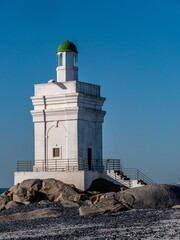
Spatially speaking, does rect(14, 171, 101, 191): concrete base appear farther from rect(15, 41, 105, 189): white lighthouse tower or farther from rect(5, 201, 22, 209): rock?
rect(5, 201, 22, 209): rock

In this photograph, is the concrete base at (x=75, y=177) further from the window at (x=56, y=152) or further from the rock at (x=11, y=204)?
the rock at (x=11, y=204)

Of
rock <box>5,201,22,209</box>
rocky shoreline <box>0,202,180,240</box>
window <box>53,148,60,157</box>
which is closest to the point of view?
rocky shoreline <box>0,202,180,240</box>

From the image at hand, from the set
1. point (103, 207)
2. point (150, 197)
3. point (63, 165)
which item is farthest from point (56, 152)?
point (103, 207)

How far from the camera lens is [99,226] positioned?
73.0ft

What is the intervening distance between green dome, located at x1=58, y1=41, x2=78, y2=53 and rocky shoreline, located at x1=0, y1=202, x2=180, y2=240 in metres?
16.3

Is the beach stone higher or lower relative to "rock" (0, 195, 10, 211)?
higher

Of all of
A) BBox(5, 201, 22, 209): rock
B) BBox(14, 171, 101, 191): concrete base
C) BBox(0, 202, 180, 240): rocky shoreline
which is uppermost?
BBox(14, 171, 101, 191): concrete base

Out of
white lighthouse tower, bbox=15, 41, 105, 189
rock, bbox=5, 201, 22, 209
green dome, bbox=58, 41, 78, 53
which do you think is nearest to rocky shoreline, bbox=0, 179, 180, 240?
rock, bbox=5, 201, 22, 209

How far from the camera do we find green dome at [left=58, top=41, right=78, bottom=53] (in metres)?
42.0

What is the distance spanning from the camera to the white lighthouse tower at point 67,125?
1575 inches

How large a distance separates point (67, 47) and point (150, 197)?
616 inches

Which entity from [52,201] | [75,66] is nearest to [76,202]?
[52,201]

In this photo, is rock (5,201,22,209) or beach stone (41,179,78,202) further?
beach stone (41,179,78,202)

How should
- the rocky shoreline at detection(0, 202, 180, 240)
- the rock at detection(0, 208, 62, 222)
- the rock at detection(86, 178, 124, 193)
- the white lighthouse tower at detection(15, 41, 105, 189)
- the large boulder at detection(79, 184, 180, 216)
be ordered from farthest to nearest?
1. the white lighthouse tower at detection(15, 41, 105, 189)
2. the rock at detection(86, 178, 124, 193)
3. the rock at detection(0, 208, 62, 222)
4. the large boulder at detection(79, 184, 180, 216)
5. the rocky shoreline at detection(0, 202, 180, 240)
